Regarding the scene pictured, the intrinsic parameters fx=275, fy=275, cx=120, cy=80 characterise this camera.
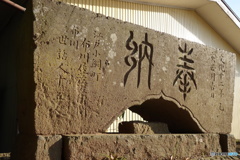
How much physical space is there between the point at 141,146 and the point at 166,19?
5.21m

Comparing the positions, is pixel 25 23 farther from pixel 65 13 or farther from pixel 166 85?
pixel 166 85

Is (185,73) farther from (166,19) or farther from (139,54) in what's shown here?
(166,19)

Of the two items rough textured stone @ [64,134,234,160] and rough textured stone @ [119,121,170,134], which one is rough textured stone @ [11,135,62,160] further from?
rough textured stone @ [119,121,170,134]

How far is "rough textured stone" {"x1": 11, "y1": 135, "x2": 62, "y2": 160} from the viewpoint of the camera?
273 centimetres

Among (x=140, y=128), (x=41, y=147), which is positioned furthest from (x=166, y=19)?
(x=41, y=147)

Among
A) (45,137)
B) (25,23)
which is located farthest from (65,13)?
(45,137)

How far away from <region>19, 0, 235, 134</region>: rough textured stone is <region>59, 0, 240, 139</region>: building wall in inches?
118

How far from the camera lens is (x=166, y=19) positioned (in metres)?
7.79

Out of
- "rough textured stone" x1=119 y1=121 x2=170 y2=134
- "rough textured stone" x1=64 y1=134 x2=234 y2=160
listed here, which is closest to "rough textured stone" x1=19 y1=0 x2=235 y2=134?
"rough textured stone" x1=64 y1=134 x2=234 y2=160

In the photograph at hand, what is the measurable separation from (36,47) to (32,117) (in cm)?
72

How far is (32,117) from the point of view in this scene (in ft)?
9.17

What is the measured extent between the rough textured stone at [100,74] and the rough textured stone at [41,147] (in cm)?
9

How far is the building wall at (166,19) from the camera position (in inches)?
259

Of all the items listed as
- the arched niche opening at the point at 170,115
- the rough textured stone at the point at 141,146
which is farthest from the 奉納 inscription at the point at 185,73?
the rough textured stone at the point at 141,146
